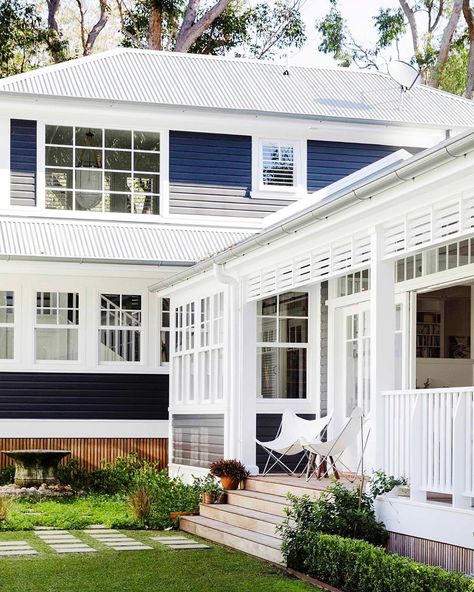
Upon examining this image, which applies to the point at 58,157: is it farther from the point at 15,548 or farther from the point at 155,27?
the point at 155,27

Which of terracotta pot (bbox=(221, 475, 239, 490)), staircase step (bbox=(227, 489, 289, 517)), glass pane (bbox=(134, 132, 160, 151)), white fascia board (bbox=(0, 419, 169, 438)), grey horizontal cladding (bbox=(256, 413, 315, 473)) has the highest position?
glass pane (bbox=(134, 132, 160, 151))

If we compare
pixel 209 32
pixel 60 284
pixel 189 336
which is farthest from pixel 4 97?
pixel 209 32

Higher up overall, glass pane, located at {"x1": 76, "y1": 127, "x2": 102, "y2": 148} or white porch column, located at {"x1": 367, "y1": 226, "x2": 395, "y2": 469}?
glass pane, located at {"x1": 76, "y1": 127, "x2": 102, "y2": 148}

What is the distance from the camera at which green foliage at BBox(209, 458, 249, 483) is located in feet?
44.1

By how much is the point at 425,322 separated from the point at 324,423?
5.52 feet

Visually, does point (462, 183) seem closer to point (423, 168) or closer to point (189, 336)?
point (423, 168)

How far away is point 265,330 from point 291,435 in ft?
5.38

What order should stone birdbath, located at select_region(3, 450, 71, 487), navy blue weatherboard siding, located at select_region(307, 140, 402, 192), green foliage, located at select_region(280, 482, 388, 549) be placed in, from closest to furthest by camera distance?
green foliage, located at select_region(280, 482, 388, 549), stone birdbath, located at select_region(3, 450, 71, 487), navy blue weatherboard siding, located at select_region(307, 140, 402, 192)

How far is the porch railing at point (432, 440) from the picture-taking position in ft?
27.7

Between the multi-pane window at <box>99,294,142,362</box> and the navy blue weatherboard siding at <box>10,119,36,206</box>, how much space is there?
204 centimetres

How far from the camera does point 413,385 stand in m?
12.2

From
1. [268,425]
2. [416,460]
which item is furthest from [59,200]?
[416,460]

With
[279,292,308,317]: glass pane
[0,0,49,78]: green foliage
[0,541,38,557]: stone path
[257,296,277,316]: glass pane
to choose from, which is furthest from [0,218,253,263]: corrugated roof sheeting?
[0,0,49,78]: green foliage

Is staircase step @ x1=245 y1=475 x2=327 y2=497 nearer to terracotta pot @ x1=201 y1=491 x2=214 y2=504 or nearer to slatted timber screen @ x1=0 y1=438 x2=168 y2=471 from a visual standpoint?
terracotta pot @ x1=201 y1=491 x2=214 y2=504
